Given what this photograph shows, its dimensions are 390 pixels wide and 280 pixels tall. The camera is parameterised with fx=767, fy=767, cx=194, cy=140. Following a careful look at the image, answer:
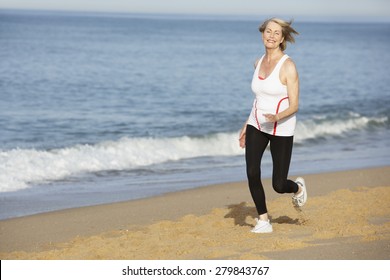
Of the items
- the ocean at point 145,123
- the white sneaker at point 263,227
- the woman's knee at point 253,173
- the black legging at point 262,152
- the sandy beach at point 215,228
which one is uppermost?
the black legging at point 262,152

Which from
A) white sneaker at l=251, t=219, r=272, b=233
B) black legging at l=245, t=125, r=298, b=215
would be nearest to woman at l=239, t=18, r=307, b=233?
black legging at l=245, t=125, r=298, b=215

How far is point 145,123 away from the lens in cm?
1980

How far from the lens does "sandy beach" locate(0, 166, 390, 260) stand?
6.28 metres

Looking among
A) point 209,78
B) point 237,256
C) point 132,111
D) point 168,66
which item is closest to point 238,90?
point 209,78

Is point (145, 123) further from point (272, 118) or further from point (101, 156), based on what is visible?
point (272, 118)

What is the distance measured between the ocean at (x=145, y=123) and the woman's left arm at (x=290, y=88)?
4179 mm

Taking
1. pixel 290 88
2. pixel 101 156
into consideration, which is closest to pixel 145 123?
pixel 101 156

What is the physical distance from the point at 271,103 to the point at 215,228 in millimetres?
1765

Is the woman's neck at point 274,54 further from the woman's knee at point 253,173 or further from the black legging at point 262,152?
the woman's knee at point 253,173

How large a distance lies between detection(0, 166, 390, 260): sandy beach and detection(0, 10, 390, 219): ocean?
2.76 ft

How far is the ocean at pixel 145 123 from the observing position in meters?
11.7

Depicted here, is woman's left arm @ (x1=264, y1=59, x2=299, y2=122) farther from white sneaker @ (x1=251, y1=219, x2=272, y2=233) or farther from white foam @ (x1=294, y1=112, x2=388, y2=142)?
white foam @ (x1=294, y1=112, x2=388, y2=142)

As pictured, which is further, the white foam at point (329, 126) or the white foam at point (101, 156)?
the white foam at point (329, 126)

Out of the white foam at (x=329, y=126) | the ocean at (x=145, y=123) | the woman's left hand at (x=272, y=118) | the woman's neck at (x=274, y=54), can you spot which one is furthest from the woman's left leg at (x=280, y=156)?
the white foam at (x=329, y=126)
